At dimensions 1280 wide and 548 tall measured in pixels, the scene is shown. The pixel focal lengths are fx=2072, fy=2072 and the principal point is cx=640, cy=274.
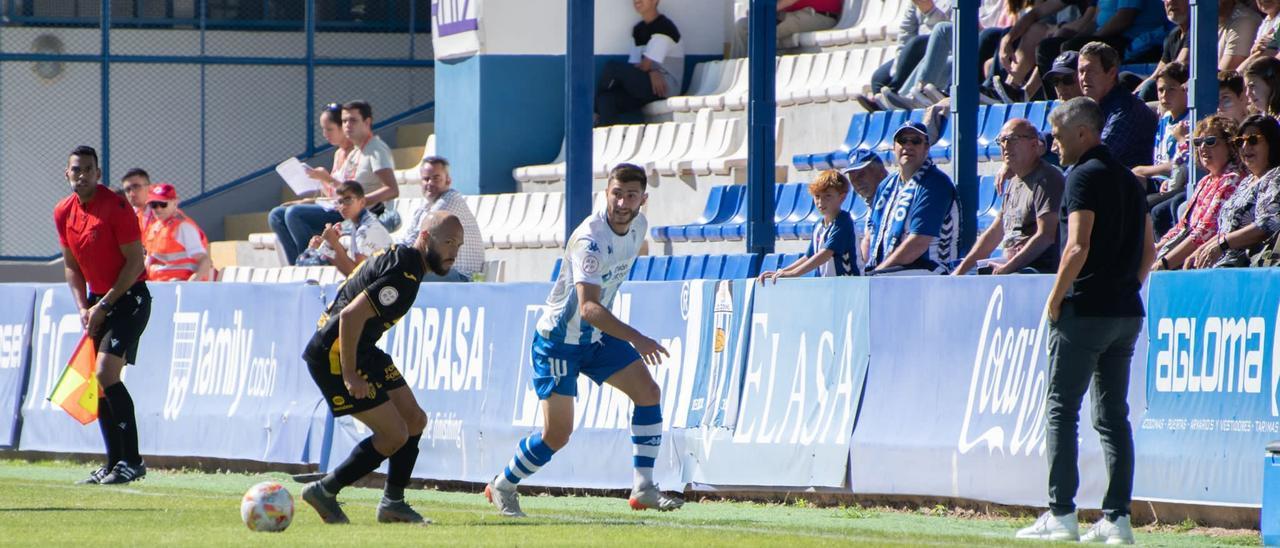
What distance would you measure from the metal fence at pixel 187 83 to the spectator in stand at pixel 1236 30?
13.5 metres

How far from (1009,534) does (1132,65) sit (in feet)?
22.1

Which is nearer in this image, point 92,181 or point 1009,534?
point 1009,534

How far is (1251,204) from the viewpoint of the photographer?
10.2m

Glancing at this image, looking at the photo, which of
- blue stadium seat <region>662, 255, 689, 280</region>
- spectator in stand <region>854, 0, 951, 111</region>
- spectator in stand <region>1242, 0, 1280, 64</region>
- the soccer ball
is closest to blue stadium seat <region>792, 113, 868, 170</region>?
spectator in stand <region>854, 0, 951, 111</region>

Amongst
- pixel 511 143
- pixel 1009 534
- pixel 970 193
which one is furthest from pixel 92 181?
pixel 511 143

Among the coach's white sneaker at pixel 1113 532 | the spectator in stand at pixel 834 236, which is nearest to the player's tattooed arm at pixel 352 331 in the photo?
the spectator in stand at pixel 834 236

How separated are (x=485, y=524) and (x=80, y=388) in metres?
6.61

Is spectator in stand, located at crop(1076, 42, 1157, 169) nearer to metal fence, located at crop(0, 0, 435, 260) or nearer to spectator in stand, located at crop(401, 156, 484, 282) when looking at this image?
spectator in stand, located at crop(401, 156, 484, 282)

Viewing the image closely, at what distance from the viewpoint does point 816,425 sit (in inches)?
450

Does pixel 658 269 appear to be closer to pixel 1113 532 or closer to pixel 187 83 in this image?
pixel 1113 532

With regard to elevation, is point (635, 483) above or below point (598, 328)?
below

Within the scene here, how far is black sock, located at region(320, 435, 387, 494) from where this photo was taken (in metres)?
10.0

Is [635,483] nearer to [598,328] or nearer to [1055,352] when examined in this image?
[598,328]

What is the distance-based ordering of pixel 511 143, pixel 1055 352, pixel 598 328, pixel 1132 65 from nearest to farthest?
pixel 1055 352
pixel 598 328
pixel 1132 65
pixel 511 143
